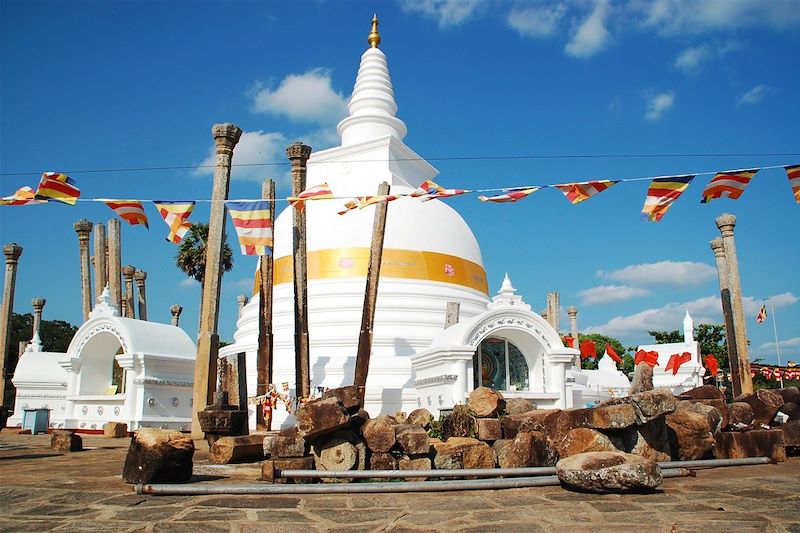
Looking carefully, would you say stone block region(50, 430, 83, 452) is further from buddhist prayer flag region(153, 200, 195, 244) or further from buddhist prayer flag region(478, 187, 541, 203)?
buddhist prayer flag region(478, 187, 541, 203)

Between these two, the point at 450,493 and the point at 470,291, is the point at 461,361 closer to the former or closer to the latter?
the point at 470,291

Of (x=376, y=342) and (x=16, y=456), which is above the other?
(x=376, y=342)

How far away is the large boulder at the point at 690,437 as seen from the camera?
9.64 meters

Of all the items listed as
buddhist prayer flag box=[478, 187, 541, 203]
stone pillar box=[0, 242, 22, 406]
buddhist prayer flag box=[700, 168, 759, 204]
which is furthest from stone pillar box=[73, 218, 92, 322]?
buddhist prayer flag box=[700, 168, 759, 204]

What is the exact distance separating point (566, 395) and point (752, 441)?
850 cm

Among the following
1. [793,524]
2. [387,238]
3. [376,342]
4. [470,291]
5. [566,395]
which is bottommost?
[793,524]

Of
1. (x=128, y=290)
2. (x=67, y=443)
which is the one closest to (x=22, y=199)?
(x=67, y=443)

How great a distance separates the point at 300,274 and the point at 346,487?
10.6 metres

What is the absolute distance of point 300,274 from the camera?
56.5 feet

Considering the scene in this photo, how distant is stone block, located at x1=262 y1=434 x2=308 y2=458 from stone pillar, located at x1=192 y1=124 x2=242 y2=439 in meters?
5.81

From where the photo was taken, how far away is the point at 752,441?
10086 mm

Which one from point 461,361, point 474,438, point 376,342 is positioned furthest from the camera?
point 376,342

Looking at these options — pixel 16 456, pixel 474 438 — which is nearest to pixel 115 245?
pixel 16 456

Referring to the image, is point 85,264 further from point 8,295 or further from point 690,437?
point 690,437
